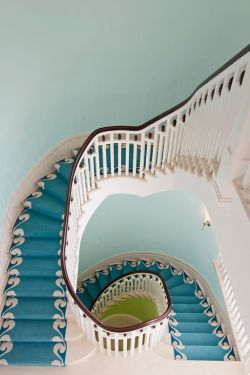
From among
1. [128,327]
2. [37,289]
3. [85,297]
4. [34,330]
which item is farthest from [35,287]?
[85,297]

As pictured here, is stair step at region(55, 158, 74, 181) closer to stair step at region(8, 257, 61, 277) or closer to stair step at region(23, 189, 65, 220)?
stair step at region(23, 189, 65, 220)

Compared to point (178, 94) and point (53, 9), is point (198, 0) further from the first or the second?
point (53, 9)

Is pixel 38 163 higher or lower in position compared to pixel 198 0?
lower

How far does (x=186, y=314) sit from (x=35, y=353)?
3.16 metres

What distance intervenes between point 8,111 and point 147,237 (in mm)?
4160

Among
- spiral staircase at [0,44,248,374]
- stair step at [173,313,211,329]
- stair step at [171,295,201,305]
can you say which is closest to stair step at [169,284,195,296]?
stair step at [171,295,201,305]

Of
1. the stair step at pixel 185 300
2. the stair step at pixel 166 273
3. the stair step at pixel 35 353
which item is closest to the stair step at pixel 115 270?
the stair step at pixel 166 273

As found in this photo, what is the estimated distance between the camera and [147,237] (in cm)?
657

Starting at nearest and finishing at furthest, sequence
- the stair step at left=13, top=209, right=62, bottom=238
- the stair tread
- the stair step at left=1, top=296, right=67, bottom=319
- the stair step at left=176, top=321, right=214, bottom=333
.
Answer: the stair step at left=1, top=296, right=67, bottom=319 → the stair step at left=13, top=209, right=62, bottom=238 → the stair tread → the stair step at left=176, top=321, right=214, bottom=333

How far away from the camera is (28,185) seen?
4.27 m

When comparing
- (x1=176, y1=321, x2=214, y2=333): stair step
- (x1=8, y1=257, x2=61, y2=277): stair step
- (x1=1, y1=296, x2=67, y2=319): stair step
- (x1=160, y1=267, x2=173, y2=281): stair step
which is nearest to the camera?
(x1=1, y1=296, x2=67, y2=319): stair step

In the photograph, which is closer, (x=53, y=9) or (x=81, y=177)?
(x=53, y=9)

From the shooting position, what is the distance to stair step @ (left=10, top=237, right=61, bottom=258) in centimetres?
391

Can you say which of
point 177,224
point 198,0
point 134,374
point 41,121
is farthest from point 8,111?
point 177,224
